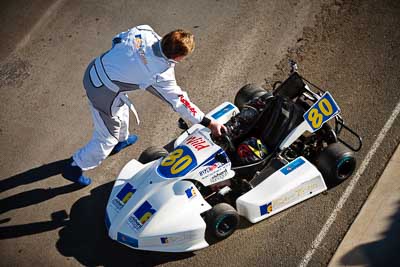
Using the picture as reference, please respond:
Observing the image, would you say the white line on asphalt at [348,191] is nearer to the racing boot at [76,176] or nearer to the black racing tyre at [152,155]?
the black racing tyre at [152,155]

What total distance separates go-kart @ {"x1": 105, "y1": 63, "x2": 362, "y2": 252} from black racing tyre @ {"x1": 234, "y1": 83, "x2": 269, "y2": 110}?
44cm

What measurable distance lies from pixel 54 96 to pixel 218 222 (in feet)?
13.6

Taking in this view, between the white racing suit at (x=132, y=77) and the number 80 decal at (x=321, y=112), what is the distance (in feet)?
4.43

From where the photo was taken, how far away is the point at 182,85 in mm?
8477

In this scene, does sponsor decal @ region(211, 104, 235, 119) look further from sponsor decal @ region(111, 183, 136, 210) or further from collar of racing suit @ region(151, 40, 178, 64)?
sponsor decal @ region(111, 183, 136, 210)

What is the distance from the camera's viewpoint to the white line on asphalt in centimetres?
627

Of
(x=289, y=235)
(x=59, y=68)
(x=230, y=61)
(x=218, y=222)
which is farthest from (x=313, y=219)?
(x=59, y=68)

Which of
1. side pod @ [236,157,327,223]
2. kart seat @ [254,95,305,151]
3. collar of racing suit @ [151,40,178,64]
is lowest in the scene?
side pod @ [236,157,327,223]

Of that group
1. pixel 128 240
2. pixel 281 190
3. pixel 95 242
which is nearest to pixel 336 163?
pixel 281 190

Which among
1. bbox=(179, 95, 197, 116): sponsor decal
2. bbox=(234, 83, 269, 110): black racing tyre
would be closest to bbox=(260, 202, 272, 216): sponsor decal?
bbox=(179, 95, 197, 116): sponsor decal

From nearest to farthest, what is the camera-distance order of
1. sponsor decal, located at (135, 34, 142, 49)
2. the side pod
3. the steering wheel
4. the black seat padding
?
1. sponsor decal, located at (135, 34, 142, 49)
2. the side pod
3. the steering wheel
4. the black seat padding

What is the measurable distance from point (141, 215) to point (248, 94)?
8.16 feet

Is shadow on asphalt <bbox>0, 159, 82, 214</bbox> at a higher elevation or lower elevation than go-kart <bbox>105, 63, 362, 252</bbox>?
lower

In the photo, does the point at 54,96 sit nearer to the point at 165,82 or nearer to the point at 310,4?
the point at 165,82
